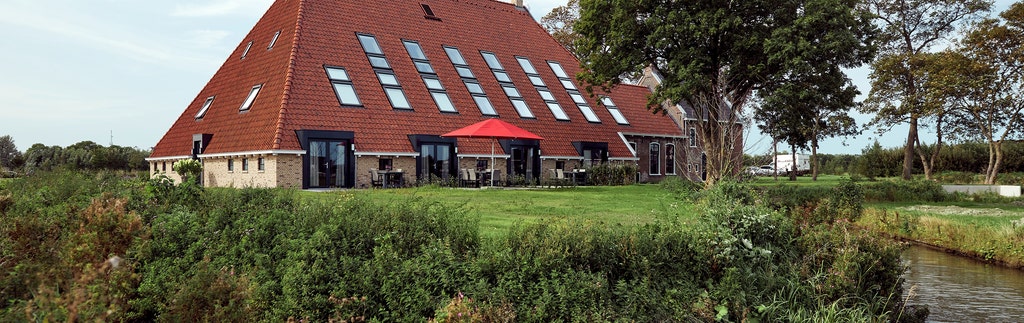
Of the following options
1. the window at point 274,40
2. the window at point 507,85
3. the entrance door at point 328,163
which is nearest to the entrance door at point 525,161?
the window at point 507,85

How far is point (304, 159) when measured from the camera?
22.9 m

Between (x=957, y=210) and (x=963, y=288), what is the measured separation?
407 inches

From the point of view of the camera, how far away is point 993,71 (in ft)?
102

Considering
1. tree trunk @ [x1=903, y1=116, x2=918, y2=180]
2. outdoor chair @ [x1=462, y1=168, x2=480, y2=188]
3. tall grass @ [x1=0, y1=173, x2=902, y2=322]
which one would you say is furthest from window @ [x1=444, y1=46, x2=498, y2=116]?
tree trunk @ [x1=903, y1=116, x2=918, y2=180]

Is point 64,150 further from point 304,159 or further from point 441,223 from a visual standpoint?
point 441,223

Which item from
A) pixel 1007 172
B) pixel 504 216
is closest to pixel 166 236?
pixel 504 216

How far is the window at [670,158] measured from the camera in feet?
121

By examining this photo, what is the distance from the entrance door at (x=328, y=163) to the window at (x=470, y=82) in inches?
257

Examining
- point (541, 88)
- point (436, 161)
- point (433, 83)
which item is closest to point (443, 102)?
point (433, 83)

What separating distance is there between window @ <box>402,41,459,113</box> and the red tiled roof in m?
0.25

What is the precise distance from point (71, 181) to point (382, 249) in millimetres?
7192

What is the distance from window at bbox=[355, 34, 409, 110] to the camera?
2637 cm

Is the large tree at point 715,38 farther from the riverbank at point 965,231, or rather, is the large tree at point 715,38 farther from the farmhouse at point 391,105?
the riverbank at point 965,231

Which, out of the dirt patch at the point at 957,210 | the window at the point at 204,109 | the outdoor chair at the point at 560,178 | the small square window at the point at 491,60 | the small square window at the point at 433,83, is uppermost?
the small square window at the point at 491,60
